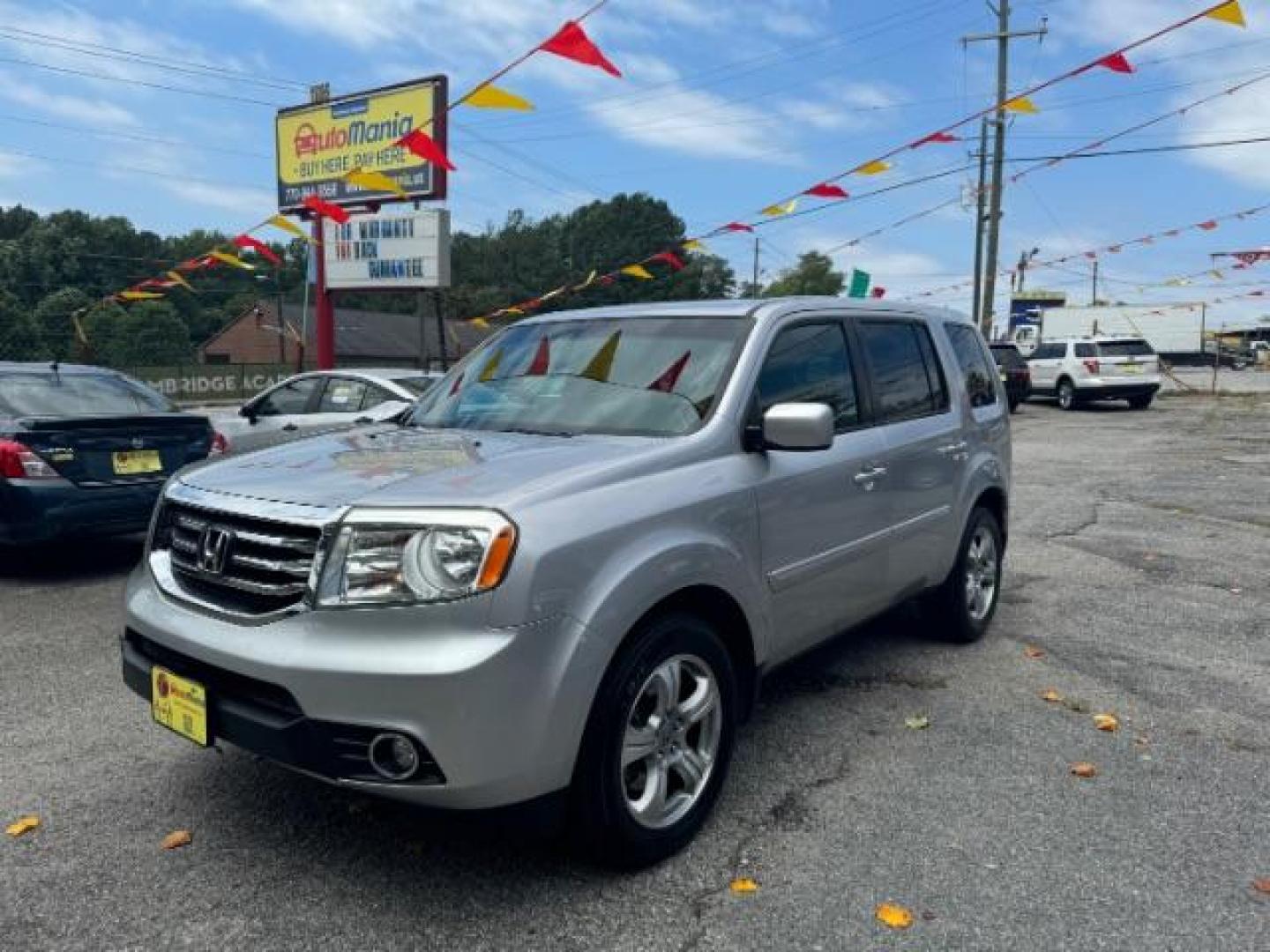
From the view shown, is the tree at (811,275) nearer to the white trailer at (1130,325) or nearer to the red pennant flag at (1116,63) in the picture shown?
the white trailer at (1130,325)

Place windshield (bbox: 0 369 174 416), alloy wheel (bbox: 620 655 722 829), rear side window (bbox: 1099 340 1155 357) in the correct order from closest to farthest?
alloy wheel (bbox: 620 655 722 829)
windshield (bbox: 0 369 174 416)
rear side window (bbox: 1099 340 1155 357)

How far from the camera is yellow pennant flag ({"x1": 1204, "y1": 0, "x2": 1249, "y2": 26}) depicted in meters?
7.98

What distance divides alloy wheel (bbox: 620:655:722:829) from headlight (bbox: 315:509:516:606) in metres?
0.63

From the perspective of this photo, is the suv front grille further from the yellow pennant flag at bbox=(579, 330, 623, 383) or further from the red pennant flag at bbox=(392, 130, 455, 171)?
the red pennant flag at bbox=(392, 130, 455, 171)

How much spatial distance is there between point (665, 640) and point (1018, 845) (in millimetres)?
1334

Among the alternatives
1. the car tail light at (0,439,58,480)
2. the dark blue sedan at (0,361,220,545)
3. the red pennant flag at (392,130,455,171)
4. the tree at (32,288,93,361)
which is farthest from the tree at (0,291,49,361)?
the car tail light at (0,439,58,480)

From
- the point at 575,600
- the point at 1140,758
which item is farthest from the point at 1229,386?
the point at 575,600

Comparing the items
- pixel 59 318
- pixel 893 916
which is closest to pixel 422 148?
pixel 893 916

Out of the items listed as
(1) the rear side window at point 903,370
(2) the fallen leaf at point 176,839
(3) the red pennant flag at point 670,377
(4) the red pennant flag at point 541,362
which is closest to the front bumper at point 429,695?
(2) the fallen leaf at point 176,839

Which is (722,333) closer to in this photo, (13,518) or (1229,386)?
(13,518)

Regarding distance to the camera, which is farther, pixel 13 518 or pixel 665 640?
pixel 13 518

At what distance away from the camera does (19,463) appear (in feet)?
20.0

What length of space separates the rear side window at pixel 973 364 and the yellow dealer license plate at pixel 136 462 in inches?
202

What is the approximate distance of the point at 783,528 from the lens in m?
3.46
